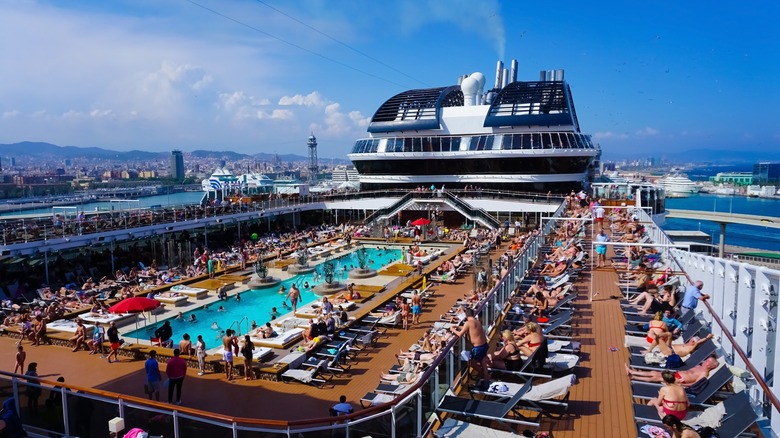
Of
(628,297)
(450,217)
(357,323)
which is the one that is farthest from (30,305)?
(450,217)

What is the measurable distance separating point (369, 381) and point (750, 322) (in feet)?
20.6

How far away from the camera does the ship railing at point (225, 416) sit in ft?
16.0

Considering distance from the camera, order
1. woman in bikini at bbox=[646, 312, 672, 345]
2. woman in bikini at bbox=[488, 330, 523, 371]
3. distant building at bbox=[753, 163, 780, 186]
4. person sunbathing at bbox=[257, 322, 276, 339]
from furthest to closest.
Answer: distant building at bbox=[753, 163, 780, 186] → person sunbathing at bbox=[257, 322, 276, 339] → woman in bikini at bbox=[646, 312, 672, 345] → woman in bikini at bbox=[488, 330, 523, 371]

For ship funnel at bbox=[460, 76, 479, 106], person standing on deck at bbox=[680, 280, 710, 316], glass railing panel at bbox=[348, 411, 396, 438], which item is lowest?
glass railing panel at bbox=[348, 411, 396, 438]

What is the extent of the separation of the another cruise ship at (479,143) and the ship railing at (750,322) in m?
25.3

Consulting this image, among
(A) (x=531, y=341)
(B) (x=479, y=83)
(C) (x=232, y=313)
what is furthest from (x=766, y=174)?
(A) (x=531, y=341)

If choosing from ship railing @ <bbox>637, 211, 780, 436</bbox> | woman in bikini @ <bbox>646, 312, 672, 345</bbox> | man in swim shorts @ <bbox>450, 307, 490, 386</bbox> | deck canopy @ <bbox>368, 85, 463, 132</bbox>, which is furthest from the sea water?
man in swim shorts @ <bbox>450, 307, 490, 386</bbox>

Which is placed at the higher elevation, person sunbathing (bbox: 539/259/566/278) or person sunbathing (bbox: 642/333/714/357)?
person sunbathing (bbox: 642/333/714/357)

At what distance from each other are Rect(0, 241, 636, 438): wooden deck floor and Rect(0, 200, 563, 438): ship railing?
4.08 feet

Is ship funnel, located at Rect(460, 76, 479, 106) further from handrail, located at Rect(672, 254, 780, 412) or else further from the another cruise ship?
handrail, located at Rect(672, 254, 780, 412)

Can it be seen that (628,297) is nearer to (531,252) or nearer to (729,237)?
(531,252)

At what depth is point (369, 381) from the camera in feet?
32.7

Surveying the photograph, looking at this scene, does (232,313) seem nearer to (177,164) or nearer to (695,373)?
(695,373)

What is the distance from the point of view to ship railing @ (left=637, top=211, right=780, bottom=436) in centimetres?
503
